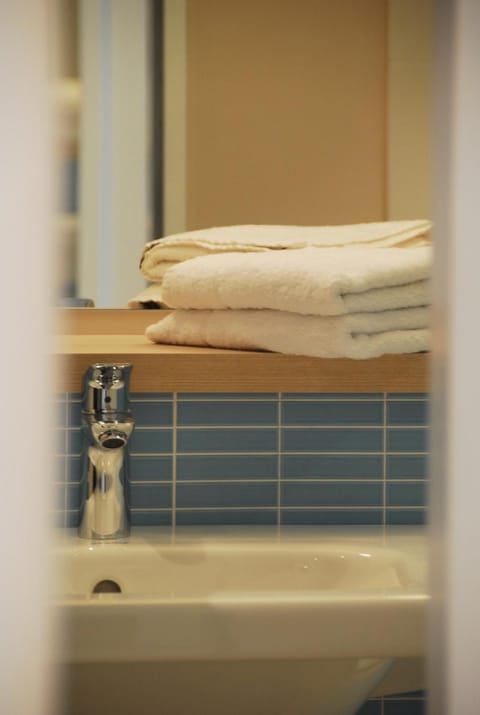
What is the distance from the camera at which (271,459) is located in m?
0.84

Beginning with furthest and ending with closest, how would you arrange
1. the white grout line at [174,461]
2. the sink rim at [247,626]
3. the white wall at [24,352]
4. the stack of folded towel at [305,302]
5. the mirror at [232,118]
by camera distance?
1. the mirror at [232,118]
2. the white grout line at [174,461]
3. the stack of folded towel at [305,302]
4. the sink rim at [247,626]
5. the white wall at [24,352]

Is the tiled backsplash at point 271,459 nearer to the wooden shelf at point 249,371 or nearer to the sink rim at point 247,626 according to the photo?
the wooden shelf at point 249,371

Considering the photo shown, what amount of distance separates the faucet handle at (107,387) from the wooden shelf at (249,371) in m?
0.03

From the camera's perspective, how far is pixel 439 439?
0.23 metres

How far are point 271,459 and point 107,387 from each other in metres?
0.19

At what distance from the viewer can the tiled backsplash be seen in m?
0.83

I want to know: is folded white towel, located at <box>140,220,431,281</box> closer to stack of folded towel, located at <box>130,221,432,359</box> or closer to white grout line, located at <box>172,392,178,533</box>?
stack of folded towel, located at <box>130,221,432,359</box>

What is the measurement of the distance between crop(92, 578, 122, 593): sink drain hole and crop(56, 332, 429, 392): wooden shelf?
0.56 feet

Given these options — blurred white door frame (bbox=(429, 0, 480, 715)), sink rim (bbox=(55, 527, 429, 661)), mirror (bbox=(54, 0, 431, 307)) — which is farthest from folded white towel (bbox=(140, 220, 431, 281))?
blurred white door frame (bbox=(429, 0, 480, 715))

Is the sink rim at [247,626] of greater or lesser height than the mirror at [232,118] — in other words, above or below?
below

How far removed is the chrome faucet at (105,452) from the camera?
2.44 feet

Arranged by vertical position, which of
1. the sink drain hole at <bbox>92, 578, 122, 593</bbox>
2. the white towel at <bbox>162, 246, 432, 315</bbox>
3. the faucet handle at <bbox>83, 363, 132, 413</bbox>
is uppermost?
the white towel at <bbox>162, 246, 432, 315</bbox>

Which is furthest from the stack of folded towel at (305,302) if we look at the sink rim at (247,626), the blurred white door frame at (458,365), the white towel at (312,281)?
the blurred white door frame at (458,365)

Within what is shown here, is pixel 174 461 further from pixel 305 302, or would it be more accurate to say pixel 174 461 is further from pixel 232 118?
pixel 232 118
